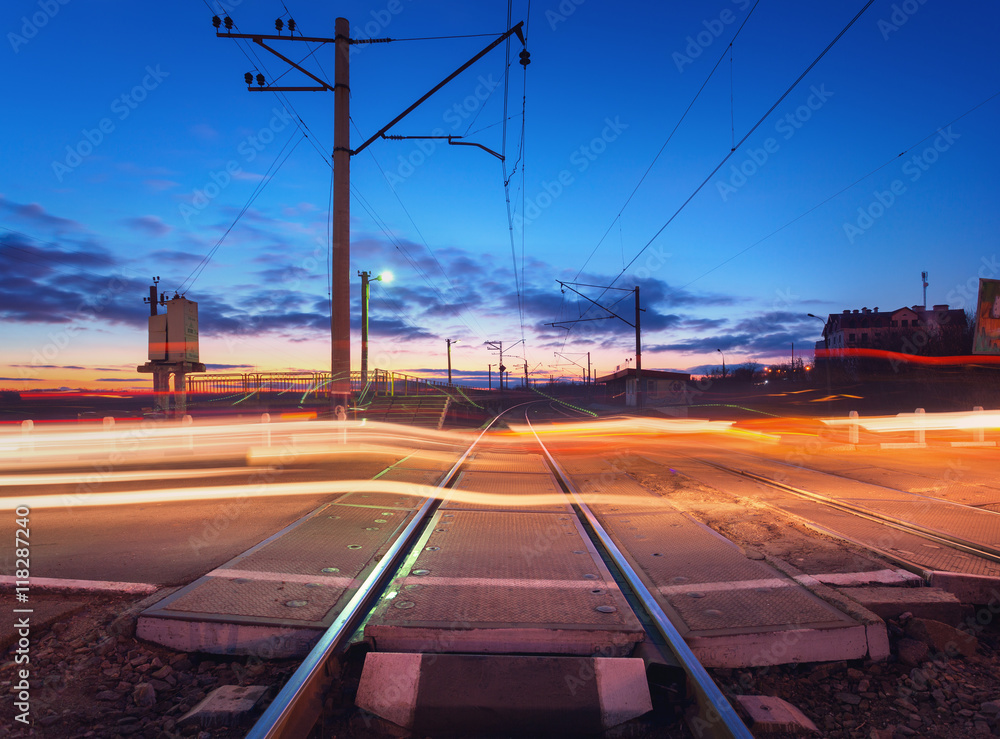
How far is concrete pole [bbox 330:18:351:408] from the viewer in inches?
694

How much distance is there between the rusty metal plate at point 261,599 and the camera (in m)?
3.57

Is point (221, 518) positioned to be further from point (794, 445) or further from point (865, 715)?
point (794, 445)

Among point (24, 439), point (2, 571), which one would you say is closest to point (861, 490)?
point (2, 571)

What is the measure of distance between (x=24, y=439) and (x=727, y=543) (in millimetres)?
15508

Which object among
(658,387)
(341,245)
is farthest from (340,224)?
(658,387)

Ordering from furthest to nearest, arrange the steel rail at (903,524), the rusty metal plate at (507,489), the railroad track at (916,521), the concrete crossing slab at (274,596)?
the rusty metal plate at (507,489)
the steel rail at (903,524)
the railroad track at (916,521)
the concrete crossing slab at (274,596)

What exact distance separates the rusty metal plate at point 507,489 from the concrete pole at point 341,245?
27.0ft

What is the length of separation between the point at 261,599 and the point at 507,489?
5620 mm

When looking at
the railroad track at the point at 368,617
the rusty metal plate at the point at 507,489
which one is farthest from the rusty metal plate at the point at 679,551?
the rusty metal plate at the point at 507,489

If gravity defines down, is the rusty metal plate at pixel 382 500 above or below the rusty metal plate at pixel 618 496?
above

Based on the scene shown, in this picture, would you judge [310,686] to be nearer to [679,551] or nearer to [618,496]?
[679,551]

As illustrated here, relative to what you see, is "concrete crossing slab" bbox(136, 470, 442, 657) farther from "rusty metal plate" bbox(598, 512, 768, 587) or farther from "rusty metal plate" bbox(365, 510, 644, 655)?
"rusty metal plate" bbox(598, 512, 768, 587)

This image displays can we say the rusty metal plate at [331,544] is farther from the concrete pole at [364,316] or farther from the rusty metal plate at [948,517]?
the concrete pole at [364,316]

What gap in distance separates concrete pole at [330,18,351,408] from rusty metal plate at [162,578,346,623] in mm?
→ 13726
